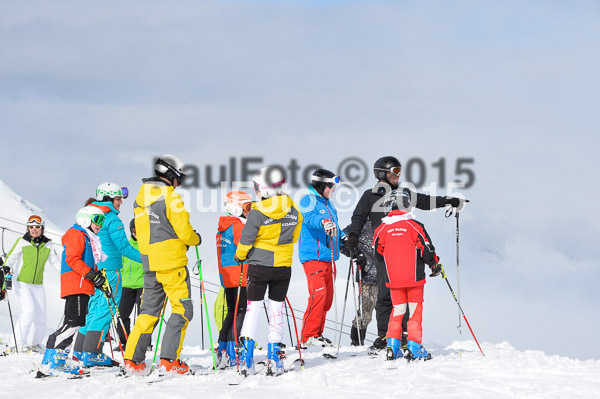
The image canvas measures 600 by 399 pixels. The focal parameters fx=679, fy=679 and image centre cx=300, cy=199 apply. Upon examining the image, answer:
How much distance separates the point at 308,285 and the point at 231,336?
5.27ft

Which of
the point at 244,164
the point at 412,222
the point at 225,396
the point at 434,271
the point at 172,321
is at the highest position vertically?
the point at 244,164

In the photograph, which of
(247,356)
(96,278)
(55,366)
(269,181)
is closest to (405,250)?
(269,181)

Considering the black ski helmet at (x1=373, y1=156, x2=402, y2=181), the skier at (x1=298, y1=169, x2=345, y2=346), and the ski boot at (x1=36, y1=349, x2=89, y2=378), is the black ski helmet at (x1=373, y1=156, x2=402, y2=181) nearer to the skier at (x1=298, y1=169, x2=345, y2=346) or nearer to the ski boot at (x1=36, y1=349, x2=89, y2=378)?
the skier at (x1=298, y1=169, x2=345, y2=346)

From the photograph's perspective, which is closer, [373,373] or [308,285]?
[373,373]

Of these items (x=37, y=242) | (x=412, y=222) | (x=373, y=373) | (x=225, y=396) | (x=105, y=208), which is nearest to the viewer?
(x=225, y=396)

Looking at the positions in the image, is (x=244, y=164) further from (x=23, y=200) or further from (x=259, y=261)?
(x=23, y=200)

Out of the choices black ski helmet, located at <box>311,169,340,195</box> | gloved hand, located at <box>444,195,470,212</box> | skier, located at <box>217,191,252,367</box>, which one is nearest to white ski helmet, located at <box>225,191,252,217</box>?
skier, located at <box>217,191,252,367</box>

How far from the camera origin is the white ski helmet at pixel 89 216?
8625 millimetres

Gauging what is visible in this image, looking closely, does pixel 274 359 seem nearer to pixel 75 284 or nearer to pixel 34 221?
pixel 75 284

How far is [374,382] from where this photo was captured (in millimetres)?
7336

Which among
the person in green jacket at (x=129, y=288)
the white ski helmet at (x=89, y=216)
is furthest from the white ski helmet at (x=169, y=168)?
the person in green jacket at (x=129, y=288)

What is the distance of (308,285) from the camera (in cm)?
977

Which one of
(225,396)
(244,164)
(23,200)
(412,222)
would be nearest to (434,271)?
(412,222)

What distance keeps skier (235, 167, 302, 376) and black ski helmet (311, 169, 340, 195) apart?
5.77 ft
